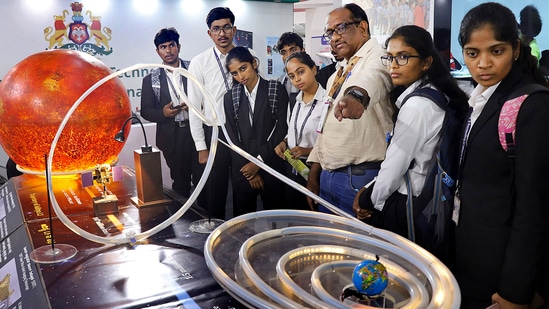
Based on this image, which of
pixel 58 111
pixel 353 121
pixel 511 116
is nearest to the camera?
pixel 511 116

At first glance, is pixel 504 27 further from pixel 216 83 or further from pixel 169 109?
pixel 169 109

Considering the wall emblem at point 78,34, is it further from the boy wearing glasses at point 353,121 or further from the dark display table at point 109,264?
the boy wearing glasses at point 353,121

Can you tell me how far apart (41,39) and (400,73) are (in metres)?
4.51

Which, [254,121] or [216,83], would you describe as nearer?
[254,121]

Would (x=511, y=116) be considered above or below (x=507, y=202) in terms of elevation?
above

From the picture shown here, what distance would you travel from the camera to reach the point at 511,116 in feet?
Result: 4.69

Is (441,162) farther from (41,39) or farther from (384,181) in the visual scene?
(41,39)

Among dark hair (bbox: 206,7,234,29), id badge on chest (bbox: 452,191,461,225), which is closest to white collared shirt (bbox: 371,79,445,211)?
id badge on chest (bbox: 452,191,461,225)

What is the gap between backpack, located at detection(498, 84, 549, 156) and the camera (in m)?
1.42

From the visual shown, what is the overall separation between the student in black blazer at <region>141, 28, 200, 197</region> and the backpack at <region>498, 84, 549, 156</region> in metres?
2.95

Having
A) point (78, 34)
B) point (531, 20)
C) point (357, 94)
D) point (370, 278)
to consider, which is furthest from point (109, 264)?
point (78, 34)

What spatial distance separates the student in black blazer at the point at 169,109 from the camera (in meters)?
4.05

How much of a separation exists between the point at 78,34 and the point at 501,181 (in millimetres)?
5111

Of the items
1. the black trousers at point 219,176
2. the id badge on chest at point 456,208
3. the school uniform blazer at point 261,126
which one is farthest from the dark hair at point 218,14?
the id badge on chest at point 456,208
